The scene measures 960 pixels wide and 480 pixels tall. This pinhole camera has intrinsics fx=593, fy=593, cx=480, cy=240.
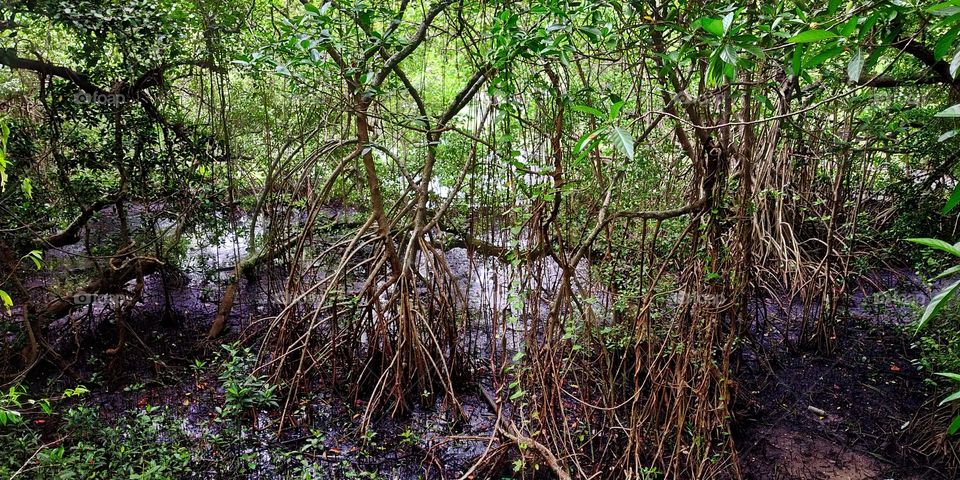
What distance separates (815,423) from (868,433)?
28cm

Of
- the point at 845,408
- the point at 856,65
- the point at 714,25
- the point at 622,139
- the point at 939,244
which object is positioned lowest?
the point at 845,408

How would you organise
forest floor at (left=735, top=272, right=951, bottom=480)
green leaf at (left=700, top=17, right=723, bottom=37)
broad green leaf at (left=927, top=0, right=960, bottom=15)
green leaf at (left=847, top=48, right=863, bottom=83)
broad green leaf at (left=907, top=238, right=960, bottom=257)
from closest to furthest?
broad green leaf at (left=907, top=238, right=960, bottom=257), broad green leaf at (left=927, top=0, right=960, bottom=15), green leaf at (left=847, top=48, right=863, bottom=83), green leaf at (left=700, top=17, right=723, bottom=37), forest floor at (left=735, top=272, right=951, bottom=480)

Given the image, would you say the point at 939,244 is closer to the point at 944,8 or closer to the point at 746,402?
the point at 944,8

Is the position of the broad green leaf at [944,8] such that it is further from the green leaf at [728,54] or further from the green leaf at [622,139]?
the green leaf at [622,139]

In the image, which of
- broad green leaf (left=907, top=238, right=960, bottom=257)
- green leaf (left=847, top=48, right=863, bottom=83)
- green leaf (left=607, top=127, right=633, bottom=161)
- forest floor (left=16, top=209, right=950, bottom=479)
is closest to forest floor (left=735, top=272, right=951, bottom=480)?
forest floor (left=16, top=209, right=950, bottom=479)

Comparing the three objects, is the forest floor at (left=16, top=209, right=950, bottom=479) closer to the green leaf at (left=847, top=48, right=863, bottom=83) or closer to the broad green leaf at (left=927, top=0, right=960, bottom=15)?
the green leaf at (left=847, top=48, right=863, bottom=83)

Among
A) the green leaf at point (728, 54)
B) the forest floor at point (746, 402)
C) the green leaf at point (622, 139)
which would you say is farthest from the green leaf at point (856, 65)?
the forest floor at point (746, 402)

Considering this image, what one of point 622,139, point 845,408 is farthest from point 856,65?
point 845,408

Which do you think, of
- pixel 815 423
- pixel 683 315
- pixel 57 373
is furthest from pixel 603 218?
pixel 57 373

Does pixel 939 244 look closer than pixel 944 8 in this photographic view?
Yes

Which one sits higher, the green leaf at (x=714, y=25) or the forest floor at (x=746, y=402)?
the green leaf at (x=714, y=25)

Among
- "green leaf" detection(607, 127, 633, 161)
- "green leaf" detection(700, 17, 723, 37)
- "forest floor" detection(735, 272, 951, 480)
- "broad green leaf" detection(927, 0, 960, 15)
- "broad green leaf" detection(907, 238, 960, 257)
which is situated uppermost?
"green leaf" detection(700, 17, 723, 37)

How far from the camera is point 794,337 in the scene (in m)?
4.59

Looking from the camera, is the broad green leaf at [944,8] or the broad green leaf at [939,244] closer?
the broad green leaf at [939,244]
